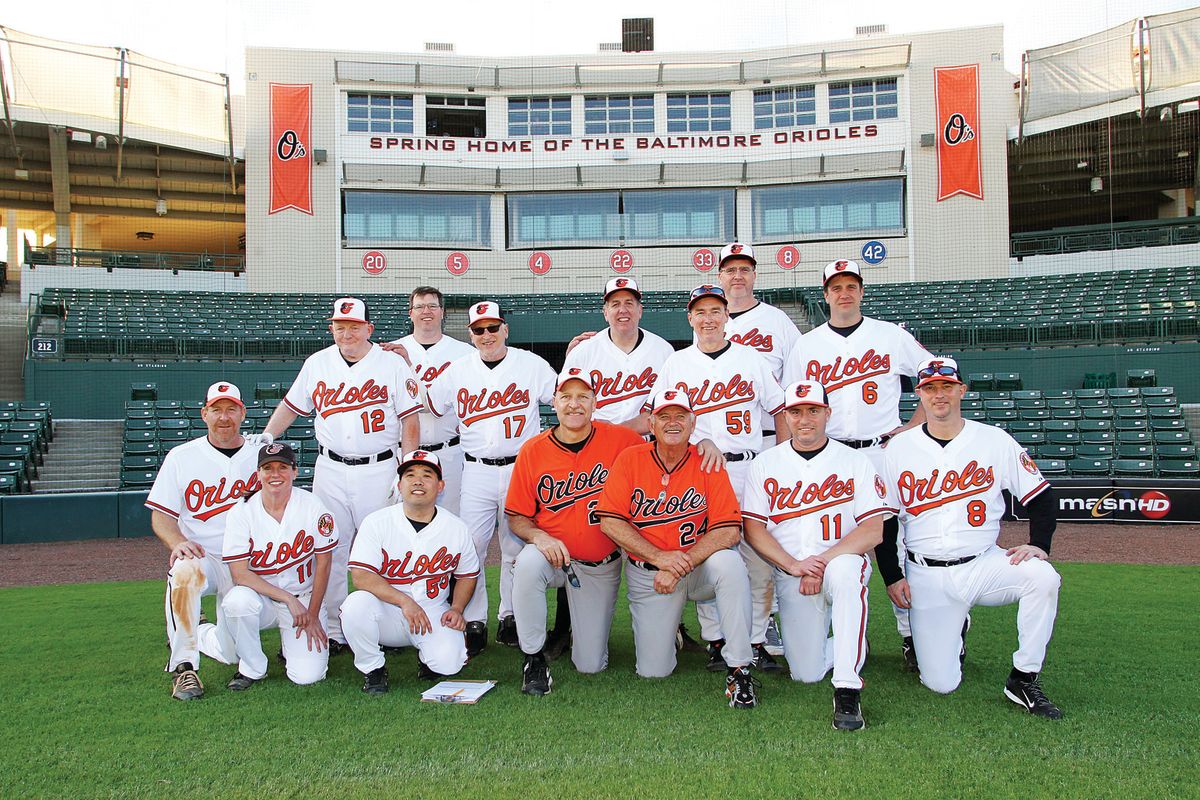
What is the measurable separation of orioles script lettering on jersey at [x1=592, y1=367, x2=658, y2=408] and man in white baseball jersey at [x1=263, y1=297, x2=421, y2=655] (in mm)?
1118

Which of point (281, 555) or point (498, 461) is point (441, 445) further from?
point (281, 555)

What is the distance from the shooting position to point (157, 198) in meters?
26.3

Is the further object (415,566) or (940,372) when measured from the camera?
(415,566)

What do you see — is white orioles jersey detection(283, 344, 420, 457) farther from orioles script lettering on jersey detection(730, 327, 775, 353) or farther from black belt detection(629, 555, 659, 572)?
orioles script lettering on jersey detection(730, 327, 775, 353)

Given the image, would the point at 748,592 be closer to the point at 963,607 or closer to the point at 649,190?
the point at 963,607

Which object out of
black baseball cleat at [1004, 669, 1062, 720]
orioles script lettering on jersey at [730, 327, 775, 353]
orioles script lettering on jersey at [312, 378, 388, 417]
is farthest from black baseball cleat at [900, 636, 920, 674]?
orioles script lettering on jersey at [312, 378, 388, 417]

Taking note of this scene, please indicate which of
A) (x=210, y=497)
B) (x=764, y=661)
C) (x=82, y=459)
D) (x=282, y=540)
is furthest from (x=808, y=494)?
(x=82, y=459)

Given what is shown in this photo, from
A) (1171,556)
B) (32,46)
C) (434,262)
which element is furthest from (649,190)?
(1171,556)

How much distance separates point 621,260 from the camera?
73.5ft

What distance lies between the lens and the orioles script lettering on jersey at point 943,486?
4.05 m

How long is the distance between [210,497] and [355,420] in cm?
88

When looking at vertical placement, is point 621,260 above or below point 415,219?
below

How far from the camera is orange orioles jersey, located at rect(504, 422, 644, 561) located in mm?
4375

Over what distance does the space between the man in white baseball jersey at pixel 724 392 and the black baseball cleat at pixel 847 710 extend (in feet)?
2.99
